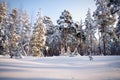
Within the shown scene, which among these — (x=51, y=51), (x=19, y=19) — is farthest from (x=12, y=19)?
(x=51, y=51)

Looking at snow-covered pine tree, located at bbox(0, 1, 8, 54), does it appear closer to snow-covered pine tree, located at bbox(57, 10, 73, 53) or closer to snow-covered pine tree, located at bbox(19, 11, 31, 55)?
snow-covered pine tree, located at bbox(19, 11, 31, 55)

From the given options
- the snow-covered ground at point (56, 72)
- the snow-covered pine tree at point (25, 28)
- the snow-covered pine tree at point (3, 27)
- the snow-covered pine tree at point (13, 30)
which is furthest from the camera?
the snow-covered pine tree at point (25, 28)

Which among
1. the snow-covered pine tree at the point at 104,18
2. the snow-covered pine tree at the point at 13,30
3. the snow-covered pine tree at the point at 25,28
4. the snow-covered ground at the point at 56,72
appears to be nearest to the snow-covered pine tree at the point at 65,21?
the snow-covered pine tree at the point at 104,18

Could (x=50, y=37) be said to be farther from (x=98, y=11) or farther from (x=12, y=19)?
(x=98, y=11)

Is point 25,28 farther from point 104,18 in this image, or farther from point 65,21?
point 104,18

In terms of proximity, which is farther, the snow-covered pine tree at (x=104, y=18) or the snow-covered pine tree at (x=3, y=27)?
the snow-covered pine tree at (x=3, y=27)

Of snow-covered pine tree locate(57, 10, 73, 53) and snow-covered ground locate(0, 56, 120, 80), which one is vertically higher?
snow-covered pine tree locate(57, 10, 73, 53)

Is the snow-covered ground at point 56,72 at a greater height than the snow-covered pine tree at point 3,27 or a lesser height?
lesser

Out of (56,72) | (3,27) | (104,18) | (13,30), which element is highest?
(104,18)

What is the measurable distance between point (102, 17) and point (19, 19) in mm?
26608

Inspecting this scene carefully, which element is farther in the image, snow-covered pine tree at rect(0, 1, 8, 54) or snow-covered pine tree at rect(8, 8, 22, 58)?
snow-covered pine tree at rect(8, 8, 22, 58)

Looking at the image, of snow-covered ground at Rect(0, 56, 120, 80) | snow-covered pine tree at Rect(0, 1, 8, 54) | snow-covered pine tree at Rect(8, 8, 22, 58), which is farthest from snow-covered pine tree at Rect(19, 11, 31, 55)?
snow-covered ground at Rect(0, 56, 120, 80)

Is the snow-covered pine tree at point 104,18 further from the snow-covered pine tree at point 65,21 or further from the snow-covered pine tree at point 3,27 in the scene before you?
the snow-covered pine tree at point 3,27

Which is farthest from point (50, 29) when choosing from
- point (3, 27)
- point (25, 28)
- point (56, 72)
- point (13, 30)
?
point (56, 72)
